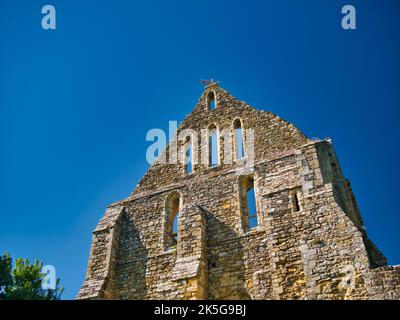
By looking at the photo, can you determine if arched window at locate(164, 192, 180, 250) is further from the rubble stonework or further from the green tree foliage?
the green tree foliage

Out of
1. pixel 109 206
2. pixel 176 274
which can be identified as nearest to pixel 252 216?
pixel 176 274

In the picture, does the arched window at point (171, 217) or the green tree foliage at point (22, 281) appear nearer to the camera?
the arched window at point (171, 217)

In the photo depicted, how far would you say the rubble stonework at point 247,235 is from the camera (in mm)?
10828

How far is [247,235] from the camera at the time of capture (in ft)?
43.0

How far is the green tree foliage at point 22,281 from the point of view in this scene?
70.0 ft

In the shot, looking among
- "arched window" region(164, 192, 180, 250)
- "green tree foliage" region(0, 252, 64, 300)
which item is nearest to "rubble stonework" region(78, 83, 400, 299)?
"arched window" region(164, 192, 180, 250)

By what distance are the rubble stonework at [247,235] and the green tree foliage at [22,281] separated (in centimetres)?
865

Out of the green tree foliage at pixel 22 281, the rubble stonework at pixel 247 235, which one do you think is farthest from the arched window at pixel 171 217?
the green tree foliage at pixel 22 281

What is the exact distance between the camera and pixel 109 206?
16.6 m

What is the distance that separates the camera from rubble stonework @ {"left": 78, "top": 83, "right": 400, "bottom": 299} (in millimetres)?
10828

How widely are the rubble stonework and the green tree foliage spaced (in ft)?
28.4

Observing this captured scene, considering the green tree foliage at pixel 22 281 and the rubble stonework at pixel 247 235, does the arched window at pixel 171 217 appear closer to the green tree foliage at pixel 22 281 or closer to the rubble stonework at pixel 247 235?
the rubble stonework at pixel 247 235
